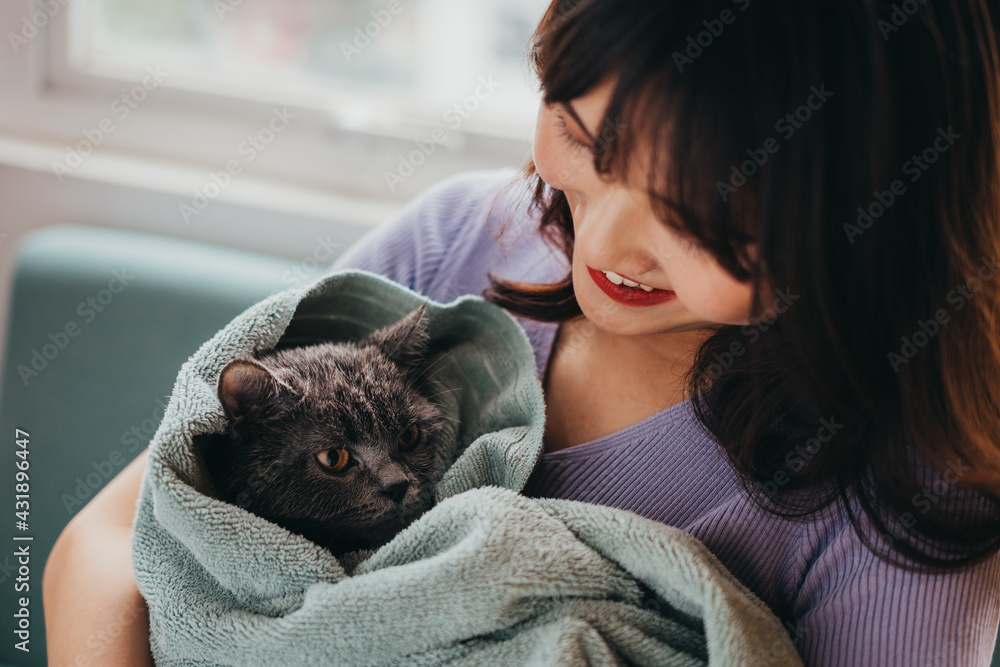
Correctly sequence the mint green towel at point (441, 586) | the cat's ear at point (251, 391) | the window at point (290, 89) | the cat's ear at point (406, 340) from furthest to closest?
the window at point (290, 89) → the cat's ear at point (406, 340) → the cat's ear at point (251, 391) → the mint green towel at point (441, 586)

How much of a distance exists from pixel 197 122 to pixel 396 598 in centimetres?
144

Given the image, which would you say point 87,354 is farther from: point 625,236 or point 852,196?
point 852,196

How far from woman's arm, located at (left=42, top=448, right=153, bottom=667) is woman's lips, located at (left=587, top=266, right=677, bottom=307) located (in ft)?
2.40

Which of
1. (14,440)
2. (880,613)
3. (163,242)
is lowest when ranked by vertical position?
(14,440)

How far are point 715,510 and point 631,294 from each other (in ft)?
0.95

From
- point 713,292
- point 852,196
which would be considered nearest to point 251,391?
point 713,292

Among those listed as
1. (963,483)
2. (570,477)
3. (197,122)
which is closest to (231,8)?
(197,122)

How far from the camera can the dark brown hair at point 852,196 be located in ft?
1.94

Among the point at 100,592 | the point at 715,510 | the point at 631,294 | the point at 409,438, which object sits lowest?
the point at 100,592

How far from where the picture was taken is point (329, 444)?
35.1 inches

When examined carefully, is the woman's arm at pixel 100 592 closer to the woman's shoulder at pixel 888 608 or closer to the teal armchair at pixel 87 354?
the teal armchair at pixel 87 354

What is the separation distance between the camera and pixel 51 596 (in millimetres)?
1088

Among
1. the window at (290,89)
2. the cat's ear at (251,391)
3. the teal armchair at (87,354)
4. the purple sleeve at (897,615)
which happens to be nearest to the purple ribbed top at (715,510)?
the purple sleeve at (897,615)

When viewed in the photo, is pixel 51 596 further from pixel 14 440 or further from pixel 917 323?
pixel 917 323
